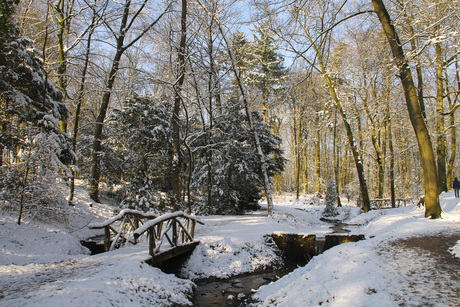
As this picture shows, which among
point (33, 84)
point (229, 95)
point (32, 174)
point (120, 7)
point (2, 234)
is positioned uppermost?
point (120, 7)

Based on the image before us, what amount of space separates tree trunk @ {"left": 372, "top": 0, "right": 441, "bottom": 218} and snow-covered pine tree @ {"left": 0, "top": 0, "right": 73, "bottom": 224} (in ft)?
35.4

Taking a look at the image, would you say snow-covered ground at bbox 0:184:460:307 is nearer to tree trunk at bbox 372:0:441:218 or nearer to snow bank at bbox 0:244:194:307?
snow bank at bbox 0:244:194:307

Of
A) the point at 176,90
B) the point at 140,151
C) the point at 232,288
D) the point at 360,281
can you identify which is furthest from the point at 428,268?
the point at 140,151

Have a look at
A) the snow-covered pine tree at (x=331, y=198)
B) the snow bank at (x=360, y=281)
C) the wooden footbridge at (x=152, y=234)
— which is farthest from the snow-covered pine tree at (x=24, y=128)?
the snow-covered pine tree at (x=331, y=198)

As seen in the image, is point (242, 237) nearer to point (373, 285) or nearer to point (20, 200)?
point (373, 285)

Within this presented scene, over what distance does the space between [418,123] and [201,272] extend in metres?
8.01

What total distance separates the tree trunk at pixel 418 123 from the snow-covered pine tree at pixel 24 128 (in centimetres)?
1079

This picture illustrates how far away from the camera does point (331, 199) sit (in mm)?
19641

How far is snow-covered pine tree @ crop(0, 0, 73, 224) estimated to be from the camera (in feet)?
24.6

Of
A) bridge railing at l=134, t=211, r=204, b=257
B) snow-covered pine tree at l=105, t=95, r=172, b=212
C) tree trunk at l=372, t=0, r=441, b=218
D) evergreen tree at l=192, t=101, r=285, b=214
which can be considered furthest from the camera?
evergreen tree at l=192, t=101, r=285, b=214

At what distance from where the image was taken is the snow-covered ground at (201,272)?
3.65m

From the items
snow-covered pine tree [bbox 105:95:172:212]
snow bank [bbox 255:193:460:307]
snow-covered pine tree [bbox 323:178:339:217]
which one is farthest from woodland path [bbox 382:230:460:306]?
snow-covered pine tree [bbox 323:178:339:217]

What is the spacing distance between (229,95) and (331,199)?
35.8ft

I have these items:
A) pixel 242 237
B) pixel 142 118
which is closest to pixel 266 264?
pixel 242 237
